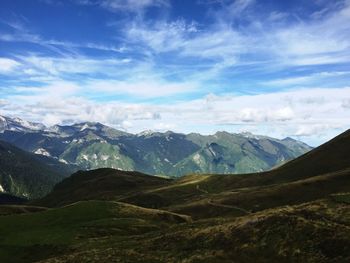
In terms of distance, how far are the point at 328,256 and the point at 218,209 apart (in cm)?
9435

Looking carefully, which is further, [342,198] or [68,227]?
[68,227]

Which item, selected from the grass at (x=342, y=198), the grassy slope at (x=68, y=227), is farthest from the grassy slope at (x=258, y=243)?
the grassy slope at (x=68, y=227)

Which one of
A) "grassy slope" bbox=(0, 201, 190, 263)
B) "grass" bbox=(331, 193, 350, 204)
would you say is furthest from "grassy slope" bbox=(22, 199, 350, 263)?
"grassy slope" bbox=(0, 201, 190, 263)

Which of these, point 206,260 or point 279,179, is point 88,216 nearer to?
point 206,260

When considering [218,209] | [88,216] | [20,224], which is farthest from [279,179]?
[20,224]

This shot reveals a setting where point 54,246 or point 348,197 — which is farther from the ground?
point 348,197

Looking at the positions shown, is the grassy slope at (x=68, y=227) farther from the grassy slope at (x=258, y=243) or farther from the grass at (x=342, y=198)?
the grass at (x=342, y=198)

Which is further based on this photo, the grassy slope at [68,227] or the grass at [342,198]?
the grassy slope at [68,227]

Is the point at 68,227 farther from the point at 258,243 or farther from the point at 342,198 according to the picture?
the point at 342,198

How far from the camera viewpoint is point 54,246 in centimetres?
6906

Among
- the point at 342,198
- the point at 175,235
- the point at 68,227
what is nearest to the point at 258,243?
the point at 175,235

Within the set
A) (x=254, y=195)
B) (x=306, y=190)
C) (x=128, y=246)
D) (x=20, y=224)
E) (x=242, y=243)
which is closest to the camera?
(x=242, y=243)

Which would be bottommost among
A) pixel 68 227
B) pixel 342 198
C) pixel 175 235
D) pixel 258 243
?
pixel 258 243

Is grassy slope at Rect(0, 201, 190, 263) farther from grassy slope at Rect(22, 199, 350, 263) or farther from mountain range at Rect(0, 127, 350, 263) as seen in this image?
grassy slope at Rect(22, 199, 350, 263)
